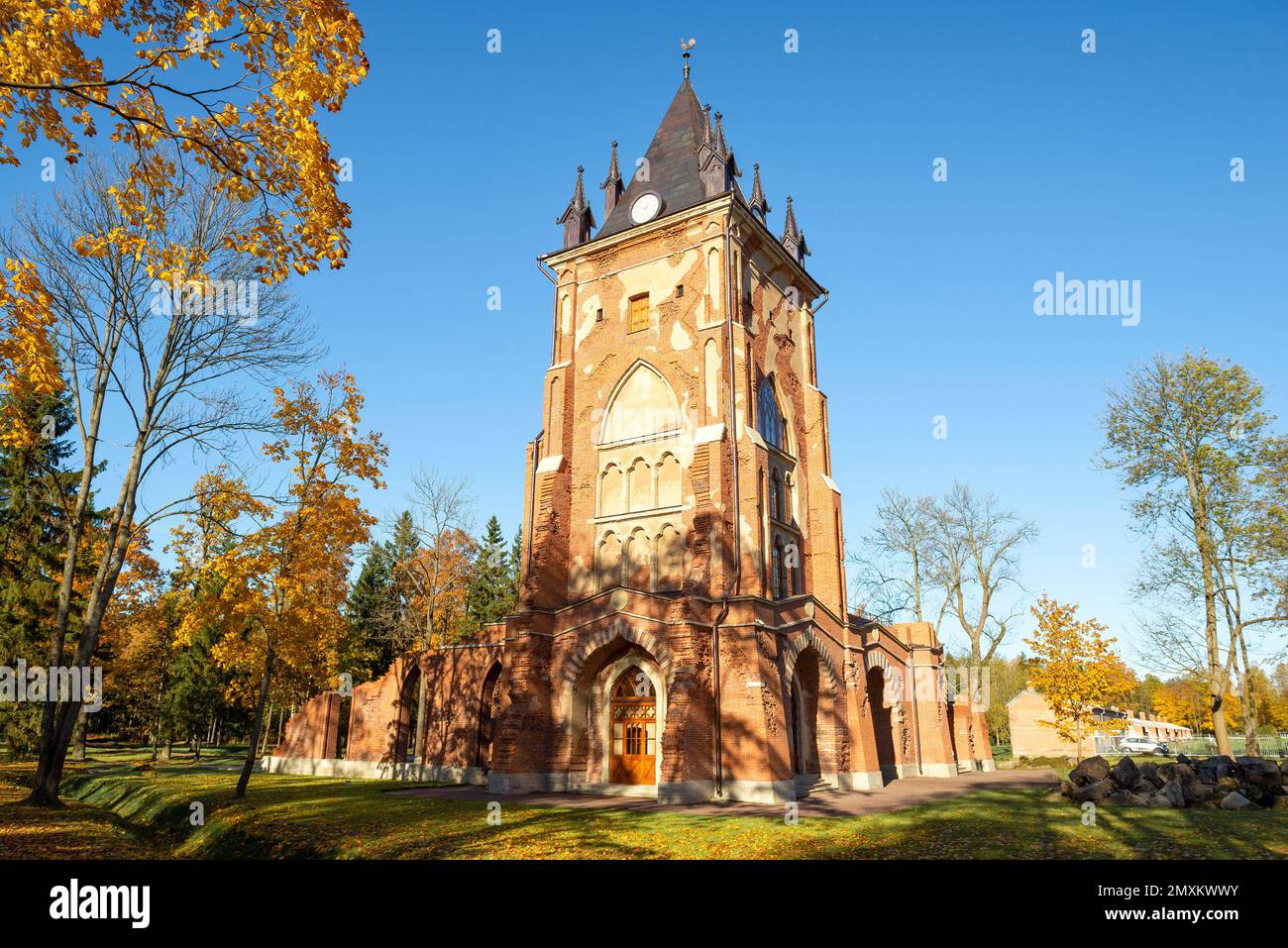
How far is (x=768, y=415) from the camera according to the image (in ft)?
86.0

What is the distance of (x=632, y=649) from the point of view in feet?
74.3

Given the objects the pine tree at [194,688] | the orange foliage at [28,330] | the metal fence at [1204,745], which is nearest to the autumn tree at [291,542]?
the orange foliage at [28,330]

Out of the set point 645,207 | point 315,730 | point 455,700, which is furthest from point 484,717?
point 645,207

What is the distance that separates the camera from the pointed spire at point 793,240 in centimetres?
3047

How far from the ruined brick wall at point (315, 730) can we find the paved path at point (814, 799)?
9474 mm

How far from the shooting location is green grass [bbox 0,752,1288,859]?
11.8 meters

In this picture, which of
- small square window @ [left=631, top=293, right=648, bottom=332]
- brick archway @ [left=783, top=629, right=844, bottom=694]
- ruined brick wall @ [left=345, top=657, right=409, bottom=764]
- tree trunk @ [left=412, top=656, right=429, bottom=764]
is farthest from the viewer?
ruined brick wall @ [left=345, top=657, right=409, bottom=764]

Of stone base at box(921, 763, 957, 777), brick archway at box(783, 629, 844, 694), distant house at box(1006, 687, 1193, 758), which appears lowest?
distant house at box(1006, 687, 1193, 758)

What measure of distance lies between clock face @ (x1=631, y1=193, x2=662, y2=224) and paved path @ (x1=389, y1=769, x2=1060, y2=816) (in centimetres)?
1907

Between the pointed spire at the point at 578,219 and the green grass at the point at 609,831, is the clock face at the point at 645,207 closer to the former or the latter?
the pointed spire at the point at 578,219

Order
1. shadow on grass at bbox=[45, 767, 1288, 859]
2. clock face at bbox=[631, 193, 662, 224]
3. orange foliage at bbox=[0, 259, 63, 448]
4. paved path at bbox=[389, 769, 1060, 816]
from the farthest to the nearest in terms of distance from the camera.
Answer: clock face at bbox=[631, 193, 662, 224] < paved path at bbox=[389, 769, 1060, 816] < shadow on grass at bbox=[45, 767, 1288, 859] < orange foliage at bbox=[0, 259, 63, 448]

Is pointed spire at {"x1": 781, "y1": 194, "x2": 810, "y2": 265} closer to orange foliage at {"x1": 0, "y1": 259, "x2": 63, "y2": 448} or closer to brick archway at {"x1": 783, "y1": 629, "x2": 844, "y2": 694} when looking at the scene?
brick archway at {"x1": 783, "y1": 629, "x2": 844, "y2": 694}

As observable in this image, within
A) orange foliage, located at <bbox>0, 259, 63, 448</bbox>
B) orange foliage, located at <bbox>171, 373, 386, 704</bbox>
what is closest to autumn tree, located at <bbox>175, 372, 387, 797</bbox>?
orange foliage, located at <bbox>171, 373, 386, 704</bbox>
